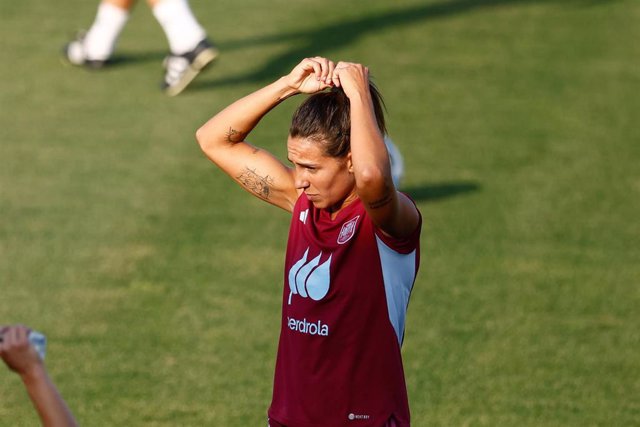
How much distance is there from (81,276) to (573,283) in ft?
10.8

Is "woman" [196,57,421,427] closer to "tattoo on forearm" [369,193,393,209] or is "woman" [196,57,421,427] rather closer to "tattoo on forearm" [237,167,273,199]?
"tattoo on forearm" [369,193,393,209]

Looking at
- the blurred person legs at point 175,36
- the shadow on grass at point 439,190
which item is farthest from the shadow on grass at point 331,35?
the shadow on grass at point 439,190

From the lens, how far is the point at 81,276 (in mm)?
8188

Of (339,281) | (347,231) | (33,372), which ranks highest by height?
(347,231)

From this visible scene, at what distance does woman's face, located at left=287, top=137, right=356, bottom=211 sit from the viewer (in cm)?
434

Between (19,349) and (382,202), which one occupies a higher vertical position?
(382,202)

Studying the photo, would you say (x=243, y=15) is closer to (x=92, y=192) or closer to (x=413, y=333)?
(x=92, y=192)

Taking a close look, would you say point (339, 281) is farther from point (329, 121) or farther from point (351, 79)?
point (351, 79)

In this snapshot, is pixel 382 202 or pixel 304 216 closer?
pixel 382 202

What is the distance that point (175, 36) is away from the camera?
37.7ft

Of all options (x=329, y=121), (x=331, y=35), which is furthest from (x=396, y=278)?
(x=331, y=35)

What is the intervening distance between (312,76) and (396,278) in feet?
2.63

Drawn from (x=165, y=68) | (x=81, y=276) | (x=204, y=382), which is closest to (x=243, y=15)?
(x=165, y=68)

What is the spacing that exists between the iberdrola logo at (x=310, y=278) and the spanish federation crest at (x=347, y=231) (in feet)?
0.25
